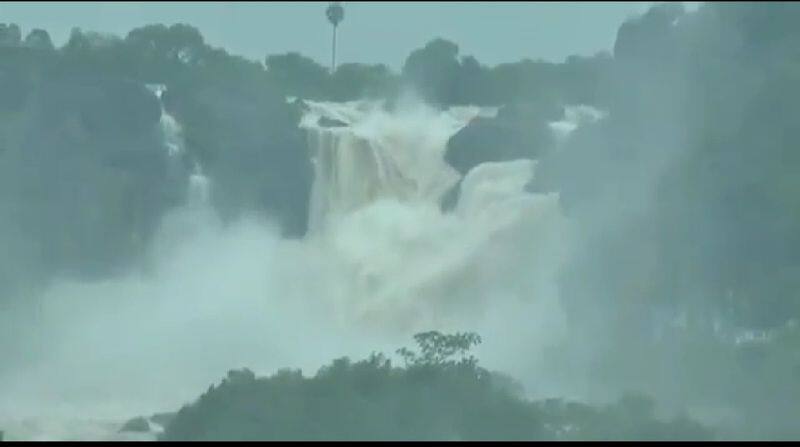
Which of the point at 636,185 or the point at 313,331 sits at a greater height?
the point at 636,185

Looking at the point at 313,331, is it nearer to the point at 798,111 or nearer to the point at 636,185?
the point at 636,185

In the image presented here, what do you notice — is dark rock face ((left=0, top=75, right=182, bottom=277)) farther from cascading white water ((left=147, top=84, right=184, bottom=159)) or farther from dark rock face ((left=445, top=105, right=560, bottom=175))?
dark rock face ((left=445, top=105, right=560, bottom=175))

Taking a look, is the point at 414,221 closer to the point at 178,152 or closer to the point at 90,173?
the point at 178,152

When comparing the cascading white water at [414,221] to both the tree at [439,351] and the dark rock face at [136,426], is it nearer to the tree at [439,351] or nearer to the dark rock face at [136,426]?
the tree at [439,351]

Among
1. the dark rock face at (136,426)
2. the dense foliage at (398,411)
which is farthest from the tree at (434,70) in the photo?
the dark rock face at (136,426)

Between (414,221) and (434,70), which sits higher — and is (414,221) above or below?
below

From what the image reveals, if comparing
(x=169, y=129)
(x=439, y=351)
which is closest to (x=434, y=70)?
(x=169, y=129)

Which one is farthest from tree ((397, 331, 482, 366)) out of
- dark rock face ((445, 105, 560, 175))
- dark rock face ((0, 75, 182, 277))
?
dark rock face ((445, 105, 560, 175))

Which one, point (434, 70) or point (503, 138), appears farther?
point (434, 70)

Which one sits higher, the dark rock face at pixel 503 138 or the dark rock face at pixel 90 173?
the dark rock face at pixel 503 138

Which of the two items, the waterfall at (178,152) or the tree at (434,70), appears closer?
the waterfall at (178,152)

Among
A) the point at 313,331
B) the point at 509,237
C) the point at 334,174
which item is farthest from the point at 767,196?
the point at 334,174
